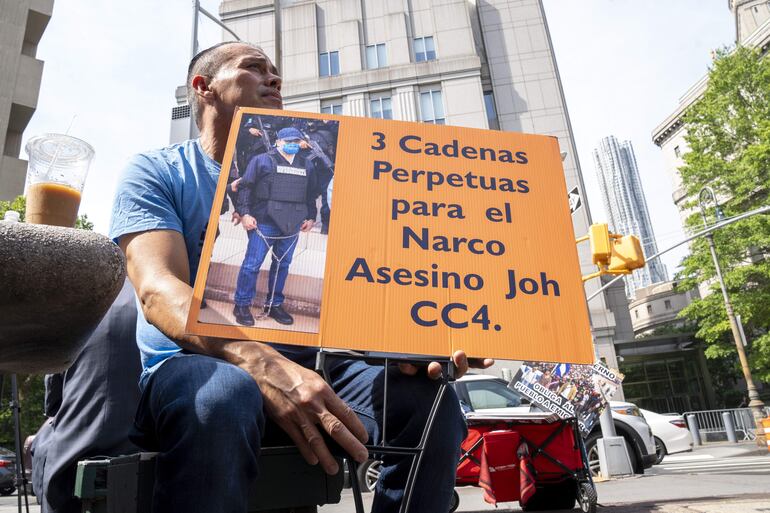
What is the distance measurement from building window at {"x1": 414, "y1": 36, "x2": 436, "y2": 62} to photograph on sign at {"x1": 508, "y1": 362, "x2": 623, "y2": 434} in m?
25.0

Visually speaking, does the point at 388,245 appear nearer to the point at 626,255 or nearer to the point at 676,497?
the point at 676,497

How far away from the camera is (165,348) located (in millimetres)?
1574

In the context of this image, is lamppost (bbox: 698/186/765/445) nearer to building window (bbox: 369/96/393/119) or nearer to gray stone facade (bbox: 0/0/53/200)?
building window (bbox: 369/96/393/119)

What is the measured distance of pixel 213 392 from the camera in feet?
4.10

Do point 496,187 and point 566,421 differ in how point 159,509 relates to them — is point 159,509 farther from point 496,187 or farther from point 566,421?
point 566,421

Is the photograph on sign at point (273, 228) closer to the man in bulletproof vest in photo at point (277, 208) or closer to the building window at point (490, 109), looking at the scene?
the man in bulletproof vest in photo at point (277, 208)

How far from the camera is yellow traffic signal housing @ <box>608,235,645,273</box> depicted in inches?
348

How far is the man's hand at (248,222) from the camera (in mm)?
1600

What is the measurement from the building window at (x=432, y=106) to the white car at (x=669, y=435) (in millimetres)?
18208

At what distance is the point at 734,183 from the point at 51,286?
2448cm

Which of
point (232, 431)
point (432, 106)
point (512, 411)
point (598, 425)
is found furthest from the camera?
point (432, 106)

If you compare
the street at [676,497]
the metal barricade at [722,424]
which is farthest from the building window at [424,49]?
the street at [676,497]

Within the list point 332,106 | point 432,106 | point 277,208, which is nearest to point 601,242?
point 277,208

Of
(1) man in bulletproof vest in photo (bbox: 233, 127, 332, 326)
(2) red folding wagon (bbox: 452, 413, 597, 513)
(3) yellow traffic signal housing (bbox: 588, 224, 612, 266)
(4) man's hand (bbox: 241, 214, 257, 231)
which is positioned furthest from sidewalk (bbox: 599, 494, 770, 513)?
(3) yellow traffic signal housing (bbox: 588, 224, 612, 266)
